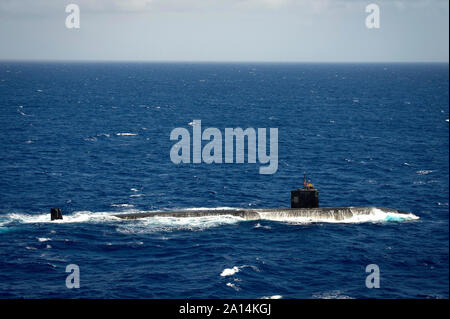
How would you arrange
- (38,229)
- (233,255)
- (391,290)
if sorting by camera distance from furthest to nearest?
(38,229)
(233,255)
(391,290)

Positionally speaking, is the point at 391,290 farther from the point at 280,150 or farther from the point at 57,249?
the point at 280,150

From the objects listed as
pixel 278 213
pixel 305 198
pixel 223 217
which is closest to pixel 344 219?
pixel 305 198

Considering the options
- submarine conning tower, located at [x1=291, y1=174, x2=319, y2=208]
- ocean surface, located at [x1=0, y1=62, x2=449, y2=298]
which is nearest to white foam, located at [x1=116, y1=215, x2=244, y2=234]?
ocean surface, located at [x1=0, y1=62, x2=449, y2=298]

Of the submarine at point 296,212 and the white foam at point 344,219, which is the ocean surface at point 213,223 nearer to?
the white foam at point 344,219

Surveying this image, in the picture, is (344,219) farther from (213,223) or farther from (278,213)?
(213,223)

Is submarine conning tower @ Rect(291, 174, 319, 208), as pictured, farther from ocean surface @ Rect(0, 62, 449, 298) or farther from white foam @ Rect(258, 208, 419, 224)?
ocean surface @ Rect(0, 62, 449, 298)

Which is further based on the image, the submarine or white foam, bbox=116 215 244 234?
the submarine

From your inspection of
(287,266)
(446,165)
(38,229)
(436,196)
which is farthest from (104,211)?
(446,165)

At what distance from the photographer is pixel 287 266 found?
6569 centimetres

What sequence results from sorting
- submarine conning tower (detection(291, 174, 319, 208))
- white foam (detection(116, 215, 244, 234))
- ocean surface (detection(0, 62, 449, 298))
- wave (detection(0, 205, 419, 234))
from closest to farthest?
ocean surface (detection(0, 62, 449, 298))
white foam (detection(116, 215, 244, 234))
wave (detection(0, 205, 419, 234))
submarine conning tower (detection(291, 174, 319, 208))

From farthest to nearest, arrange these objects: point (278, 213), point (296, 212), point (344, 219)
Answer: point (344, 219) < point (296, 212) < point (278, 213)

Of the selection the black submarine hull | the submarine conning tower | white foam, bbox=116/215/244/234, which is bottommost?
white foam, bbox=116/215/244/234

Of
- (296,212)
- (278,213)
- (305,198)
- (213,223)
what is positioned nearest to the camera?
(213,223)
